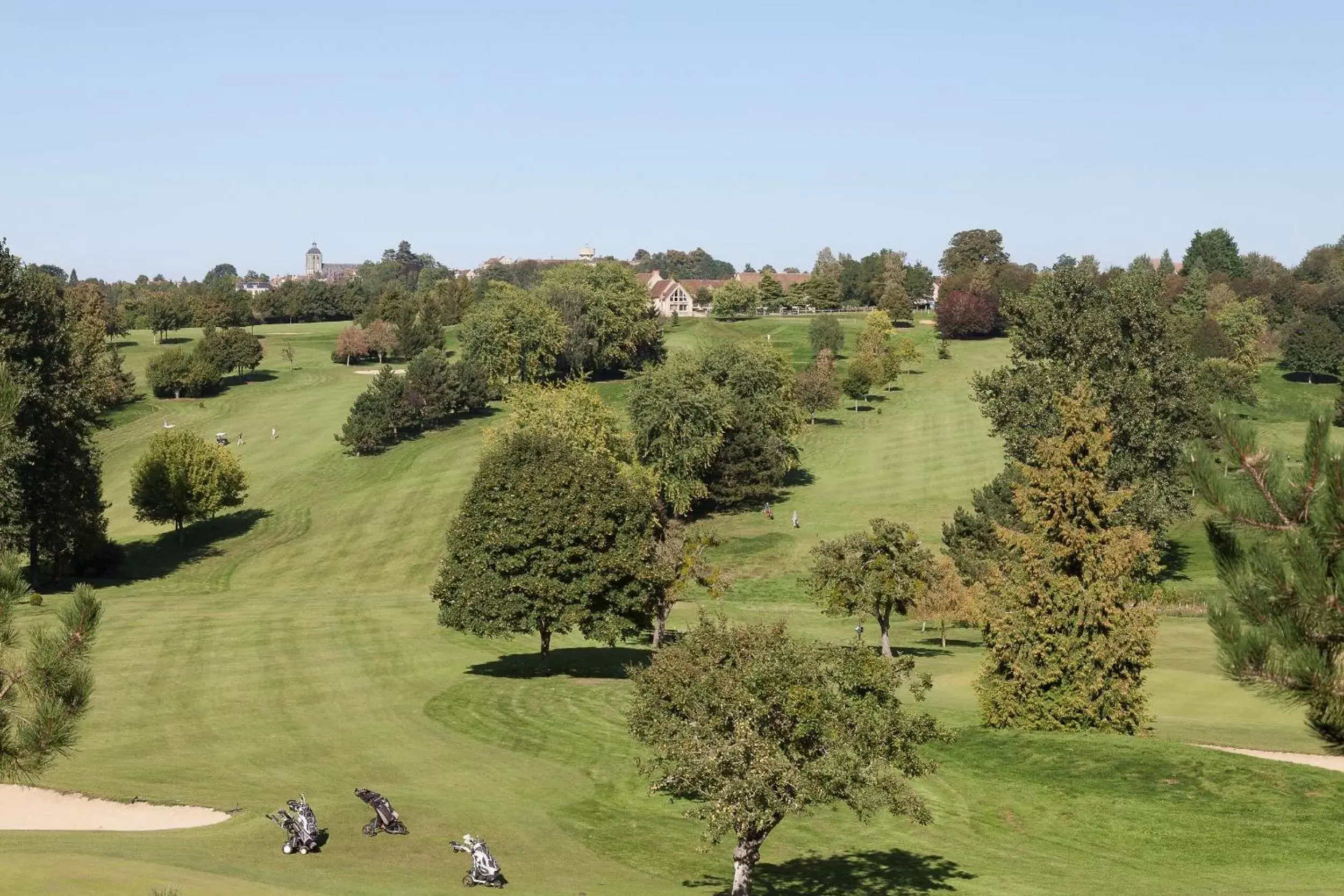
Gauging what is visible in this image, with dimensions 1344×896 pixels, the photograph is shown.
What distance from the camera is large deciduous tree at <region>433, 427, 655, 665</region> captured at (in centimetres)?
5344

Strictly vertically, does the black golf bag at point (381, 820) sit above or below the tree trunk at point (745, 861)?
below

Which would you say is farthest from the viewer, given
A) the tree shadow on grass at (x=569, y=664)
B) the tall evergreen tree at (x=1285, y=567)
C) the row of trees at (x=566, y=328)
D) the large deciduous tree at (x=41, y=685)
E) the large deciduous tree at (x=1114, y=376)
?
the row of trees at (x=566, y=328)

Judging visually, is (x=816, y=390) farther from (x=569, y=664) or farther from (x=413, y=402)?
(x=569, y=664)

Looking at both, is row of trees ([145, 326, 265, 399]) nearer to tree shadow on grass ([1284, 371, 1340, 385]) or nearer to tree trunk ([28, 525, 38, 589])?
tree trunk ([28, 525, 38, 589])

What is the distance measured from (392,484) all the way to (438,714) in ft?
216

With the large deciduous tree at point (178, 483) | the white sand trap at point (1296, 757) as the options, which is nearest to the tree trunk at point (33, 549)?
the large deciduous tree at point (178, 483)

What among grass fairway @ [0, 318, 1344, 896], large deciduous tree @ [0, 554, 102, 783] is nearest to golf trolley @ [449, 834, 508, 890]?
grass fairway @ [0, 318, 1344, 896]

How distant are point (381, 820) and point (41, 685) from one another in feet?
49.1

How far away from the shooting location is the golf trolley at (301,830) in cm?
3034

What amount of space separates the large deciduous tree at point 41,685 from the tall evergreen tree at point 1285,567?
1506 cm

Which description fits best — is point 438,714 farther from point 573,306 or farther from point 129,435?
point 573,306

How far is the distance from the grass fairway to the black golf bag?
465 millimetres

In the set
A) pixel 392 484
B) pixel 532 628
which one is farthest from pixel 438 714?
pixel 392 484

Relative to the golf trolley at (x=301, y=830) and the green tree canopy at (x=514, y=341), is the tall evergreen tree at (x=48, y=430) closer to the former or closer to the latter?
the golf trolley at (x=301, y=830)
